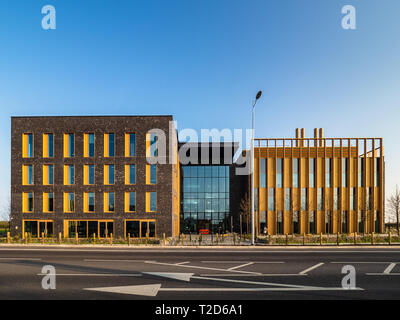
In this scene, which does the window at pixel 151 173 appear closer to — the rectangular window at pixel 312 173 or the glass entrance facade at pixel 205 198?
the glass entrance facade at pixel 205 198

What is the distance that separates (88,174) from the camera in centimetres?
3034

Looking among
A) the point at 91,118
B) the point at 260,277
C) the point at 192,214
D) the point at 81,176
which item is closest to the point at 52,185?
the point at 81,176

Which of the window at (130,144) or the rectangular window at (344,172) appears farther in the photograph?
the rectangular window at (344,172)

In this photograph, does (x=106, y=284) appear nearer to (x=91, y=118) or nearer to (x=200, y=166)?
(x=91, y=118)

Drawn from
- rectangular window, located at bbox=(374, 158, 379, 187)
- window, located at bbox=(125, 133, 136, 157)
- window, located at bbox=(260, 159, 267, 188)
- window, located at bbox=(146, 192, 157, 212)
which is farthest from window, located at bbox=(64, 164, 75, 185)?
rectangular window, located at bbox=(374, 158, 379, 187)

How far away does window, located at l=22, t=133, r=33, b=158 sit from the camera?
3031 cm

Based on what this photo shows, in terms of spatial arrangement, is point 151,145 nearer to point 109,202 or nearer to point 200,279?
point 109,202

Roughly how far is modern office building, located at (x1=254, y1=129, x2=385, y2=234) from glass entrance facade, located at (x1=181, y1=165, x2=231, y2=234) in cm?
576

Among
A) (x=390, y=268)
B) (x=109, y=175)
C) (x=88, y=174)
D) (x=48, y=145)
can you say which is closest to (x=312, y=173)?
(x=109, y=175)

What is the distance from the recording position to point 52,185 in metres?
30.1

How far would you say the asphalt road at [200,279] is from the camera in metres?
8.03

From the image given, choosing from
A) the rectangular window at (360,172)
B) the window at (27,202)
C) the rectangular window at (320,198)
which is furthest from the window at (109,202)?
the rectangular window at (360,172)

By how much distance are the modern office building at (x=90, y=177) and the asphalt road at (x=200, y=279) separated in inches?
624

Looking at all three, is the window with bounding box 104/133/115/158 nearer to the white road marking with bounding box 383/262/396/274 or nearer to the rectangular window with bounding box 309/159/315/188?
the white road marking with bounding box 383/262/396/274
